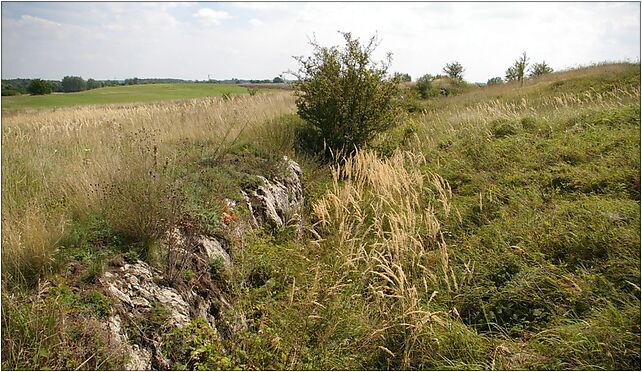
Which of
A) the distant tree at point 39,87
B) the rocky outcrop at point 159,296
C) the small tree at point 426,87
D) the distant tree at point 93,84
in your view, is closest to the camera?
the rocky outcrop at point 159,296

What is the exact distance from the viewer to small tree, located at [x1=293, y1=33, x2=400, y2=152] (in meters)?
8.63

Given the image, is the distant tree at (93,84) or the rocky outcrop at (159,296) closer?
the rocky outcrop at (159,296)

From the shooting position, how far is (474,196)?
6.36 metres

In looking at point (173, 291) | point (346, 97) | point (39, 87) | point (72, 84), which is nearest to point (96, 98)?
point (39, 87)

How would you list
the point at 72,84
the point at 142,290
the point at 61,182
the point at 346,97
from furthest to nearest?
the point at 72,84 < the point at 346,97 < the point at 61,182 < the point at 142,290

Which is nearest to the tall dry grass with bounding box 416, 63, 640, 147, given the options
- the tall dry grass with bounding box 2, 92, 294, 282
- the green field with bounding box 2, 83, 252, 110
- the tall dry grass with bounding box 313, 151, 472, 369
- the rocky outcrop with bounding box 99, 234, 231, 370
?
the tall dry grass with bounding box 313, 151, 472, 369

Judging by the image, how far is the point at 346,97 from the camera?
871 centimetres

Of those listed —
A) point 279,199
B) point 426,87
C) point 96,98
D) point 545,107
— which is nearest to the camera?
point 279,199

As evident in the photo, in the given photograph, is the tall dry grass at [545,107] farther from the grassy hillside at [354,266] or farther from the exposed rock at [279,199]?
the exposed rock at [279,199]

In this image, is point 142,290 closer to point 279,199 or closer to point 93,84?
point 279,199

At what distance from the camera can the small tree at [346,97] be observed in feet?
28.3

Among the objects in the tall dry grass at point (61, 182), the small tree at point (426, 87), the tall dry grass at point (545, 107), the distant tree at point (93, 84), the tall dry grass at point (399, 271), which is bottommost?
the tall dry grass at point (399, 271)

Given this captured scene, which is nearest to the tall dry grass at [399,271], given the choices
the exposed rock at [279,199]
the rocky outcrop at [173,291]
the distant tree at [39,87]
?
the exposed rock at [279,199]

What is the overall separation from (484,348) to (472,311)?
640 mm
